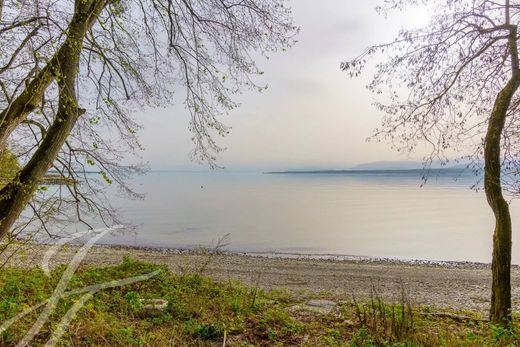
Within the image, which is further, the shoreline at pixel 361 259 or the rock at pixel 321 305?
the shoreline at pixel 361 259

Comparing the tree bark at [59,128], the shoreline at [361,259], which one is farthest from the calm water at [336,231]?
the tree bark at [59,128]

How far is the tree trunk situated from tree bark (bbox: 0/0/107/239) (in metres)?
6.73

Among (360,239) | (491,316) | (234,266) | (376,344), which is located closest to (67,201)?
(376,344)

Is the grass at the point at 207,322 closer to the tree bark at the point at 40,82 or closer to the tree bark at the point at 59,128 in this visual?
the tree bark at the point at 59,128

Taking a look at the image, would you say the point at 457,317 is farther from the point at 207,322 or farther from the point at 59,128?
the point at 59,128

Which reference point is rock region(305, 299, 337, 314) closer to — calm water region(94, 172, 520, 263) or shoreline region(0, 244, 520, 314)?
shoreline region(0, 244, 520, 314)

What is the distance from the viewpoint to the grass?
4484mm

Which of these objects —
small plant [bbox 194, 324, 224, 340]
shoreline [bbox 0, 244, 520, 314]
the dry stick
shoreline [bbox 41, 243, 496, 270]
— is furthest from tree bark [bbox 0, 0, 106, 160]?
shoreline [bbox 41, 243, 496, 270]

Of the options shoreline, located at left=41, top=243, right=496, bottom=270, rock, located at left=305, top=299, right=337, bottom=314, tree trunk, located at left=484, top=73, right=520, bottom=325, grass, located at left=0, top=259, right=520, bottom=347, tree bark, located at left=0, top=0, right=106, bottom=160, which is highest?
tree bark, located at left=0, top=0, right=106, bottom=160

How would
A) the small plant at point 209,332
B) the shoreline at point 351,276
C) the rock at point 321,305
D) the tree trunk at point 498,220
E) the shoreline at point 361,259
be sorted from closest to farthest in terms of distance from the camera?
the small plant at point 209,332, the tree trunk at point 498,220, the rock at point 321,305, the shoreline at point 351,276, the shoreline at point 361,259

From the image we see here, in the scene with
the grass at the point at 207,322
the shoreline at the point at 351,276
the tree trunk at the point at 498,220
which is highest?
the tree trunk at the point at 498,220

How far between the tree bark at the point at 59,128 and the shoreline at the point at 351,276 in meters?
6.68

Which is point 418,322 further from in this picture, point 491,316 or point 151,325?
point 151,325

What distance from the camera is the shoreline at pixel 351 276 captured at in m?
12.8
